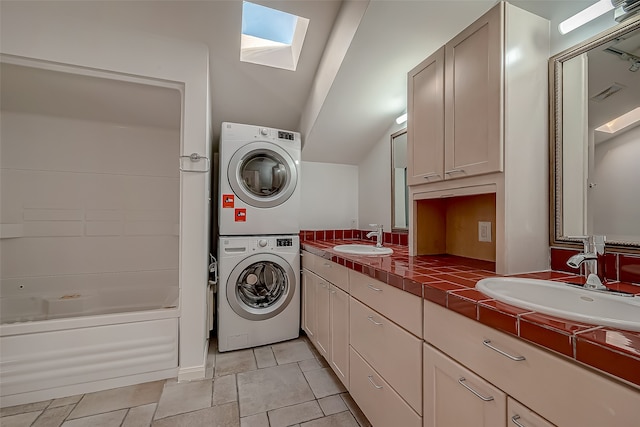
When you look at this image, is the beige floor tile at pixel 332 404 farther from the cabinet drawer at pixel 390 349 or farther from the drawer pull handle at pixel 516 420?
the drawer pull handle at pixel 516 420

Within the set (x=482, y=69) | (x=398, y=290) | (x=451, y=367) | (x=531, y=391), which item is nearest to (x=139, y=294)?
(x=398, y=290)

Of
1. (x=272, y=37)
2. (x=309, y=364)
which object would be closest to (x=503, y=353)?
(x=309, y=364)

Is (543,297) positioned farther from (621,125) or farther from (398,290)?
(621,125)

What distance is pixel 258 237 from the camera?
2.31 m

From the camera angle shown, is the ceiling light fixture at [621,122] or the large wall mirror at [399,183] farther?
the large wall mirror at [399,183]

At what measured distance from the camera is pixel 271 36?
2186 mm

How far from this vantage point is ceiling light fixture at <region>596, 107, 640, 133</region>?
1008 millimetres

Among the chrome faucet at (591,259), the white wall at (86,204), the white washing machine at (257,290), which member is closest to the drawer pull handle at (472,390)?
the chrome faucet at (591,259)

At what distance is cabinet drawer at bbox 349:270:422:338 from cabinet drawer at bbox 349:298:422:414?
3 centimetres

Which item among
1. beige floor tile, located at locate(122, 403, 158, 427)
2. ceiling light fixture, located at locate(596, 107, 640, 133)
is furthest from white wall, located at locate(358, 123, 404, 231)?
beige floor tile, located at locate(122, 403, 158, 427)

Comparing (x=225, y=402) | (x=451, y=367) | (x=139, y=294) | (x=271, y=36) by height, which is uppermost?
(x=271, y=36)

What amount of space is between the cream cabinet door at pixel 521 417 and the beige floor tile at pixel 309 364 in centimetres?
Answer: 151

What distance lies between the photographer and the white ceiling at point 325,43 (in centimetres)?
150

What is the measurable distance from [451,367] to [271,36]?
2.47 meters
